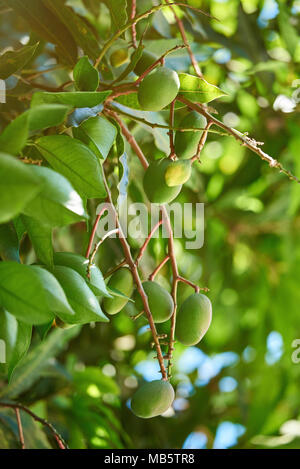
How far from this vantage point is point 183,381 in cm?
176

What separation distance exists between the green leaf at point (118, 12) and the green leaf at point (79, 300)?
291mm

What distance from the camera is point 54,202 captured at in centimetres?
40

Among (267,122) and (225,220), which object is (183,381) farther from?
(267,122)

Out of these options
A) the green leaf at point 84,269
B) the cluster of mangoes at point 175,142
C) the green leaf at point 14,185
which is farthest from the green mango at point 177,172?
the green leaf at point 14,185

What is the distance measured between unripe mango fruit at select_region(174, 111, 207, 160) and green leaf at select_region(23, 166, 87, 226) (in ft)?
A: 0.64

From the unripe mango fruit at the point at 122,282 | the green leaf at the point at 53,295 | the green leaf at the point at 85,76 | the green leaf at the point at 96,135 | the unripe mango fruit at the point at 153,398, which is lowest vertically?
the unripe mango fruit at the point at 153,398

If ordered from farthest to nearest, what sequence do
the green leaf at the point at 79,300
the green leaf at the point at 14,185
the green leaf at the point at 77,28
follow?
the green leaf at the point at 77,28, the green leaf at the point at 79,300, the green leaf at the point at 14,185

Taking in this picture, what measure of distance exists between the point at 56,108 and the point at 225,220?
52.7 inches

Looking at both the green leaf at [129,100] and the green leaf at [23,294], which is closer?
the green leaf at [23,294]

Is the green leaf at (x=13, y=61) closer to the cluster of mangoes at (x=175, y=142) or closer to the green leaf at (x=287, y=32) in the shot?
the cluster of mangoes at (x=175, y=142)

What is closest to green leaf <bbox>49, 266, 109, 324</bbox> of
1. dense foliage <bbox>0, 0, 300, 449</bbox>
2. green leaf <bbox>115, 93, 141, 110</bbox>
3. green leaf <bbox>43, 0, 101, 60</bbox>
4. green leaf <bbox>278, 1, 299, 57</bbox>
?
dense foliage <bbox>0, 0, 300, 449</bbox>

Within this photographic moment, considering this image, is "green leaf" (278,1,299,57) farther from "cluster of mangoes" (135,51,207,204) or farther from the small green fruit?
"cluster of mangoes" (135,51,207,204)

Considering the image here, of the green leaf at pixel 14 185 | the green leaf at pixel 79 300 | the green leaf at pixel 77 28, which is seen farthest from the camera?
the green leaf at pixel 77 28

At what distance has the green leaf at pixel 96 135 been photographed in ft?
1.75
